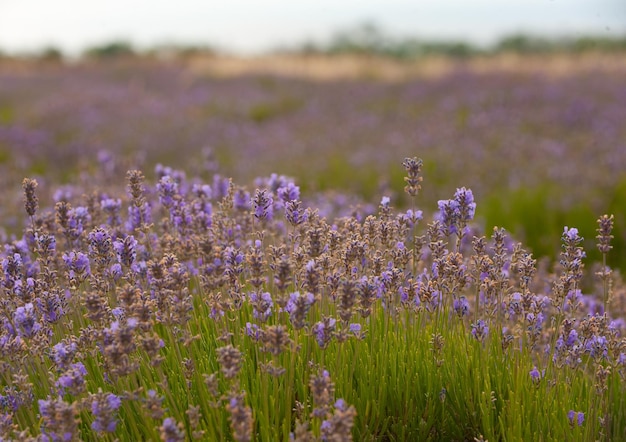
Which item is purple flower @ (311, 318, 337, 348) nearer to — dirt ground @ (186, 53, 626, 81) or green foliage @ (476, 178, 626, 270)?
green foliage @ (476, 178, 626, 270)

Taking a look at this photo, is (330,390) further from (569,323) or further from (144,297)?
(569,323)

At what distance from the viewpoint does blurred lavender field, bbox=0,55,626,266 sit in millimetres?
7945

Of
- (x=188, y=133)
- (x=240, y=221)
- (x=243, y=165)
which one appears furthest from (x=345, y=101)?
(x=240, y=221)

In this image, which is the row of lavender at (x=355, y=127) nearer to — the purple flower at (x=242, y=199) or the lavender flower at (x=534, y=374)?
the purple flower at (x=242, y=199)

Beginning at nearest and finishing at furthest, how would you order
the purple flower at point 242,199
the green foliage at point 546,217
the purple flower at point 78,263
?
the purple flower at point 78,263 < the purple flower at point 242,199 < the green foliage at point 546,217

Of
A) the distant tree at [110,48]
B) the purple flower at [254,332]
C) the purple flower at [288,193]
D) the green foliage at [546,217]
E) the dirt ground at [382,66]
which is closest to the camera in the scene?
the purple flower at [254,332]

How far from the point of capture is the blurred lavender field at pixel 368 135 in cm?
795

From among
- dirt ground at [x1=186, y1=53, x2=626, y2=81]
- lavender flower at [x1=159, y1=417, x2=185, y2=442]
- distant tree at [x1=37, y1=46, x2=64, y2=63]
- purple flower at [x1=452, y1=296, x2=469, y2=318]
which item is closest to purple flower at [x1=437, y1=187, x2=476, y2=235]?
purple flower at [x1=452, y1=296, x2=469, y2=318]

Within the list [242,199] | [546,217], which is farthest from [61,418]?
[546,217]

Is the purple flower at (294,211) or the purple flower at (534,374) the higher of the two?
the purple flower at (294,211)

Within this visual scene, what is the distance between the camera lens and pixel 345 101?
1688 cm

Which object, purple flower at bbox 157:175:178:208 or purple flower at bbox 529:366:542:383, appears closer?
purple flower at bbox 529:366:542:383

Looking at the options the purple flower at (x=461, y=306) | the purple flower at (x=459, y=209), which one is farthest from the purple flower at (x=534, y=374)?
the purple flower at (x=459, y=209)

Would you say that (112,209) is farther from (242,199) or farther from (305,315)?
(305,315)
